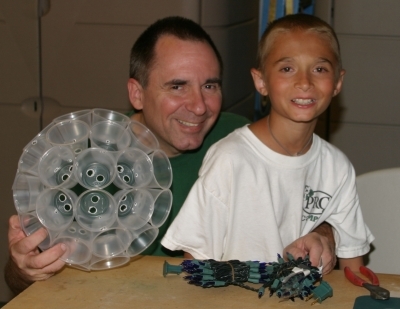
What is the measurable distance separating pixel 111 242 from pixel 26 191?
0.21 meters

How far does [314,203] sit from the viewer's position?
1789mm

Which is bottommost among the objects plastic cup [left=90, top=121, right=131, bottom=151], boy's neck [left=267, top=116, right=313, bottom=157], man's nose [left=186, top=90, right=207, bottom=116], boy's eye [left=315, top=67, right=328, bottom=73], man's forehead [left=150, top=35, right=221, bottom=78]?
boy's neck [left=267, top=116, right=313, bottom=157]

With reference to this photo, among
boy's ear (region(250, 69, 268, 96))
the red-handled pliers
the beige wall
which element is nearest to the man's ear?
boy's ear (region(250, 69, 268, 96))

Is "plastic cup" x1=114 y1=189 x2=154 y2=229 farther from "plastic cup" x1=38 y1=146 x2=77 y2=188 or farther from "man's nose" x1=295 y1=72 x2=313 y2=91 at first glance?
"man's nose" x1=295 y1=72 x2=313 y2=91

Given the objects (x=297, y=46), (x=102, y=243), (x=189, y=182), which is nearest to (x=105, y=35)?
(x=189, y=182)

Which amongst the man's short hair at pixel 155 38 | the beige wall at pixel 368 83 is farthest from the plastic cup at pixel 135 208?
the beige wall at pixel 368 83

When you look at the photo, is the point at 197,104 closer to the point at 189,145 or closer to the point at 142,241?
the point at 189,145

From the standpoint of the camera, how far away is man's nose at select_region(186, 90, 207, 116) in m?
2.01

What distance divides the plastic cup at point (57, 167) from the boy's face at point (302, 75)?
56 centimetres

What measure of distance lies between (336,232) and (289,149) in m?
0.27

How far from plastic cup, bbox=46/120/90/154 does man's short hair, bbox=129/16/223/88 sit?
671 millimetres

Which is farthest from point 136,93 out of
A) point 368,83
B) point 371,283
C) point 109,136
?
point 368,83

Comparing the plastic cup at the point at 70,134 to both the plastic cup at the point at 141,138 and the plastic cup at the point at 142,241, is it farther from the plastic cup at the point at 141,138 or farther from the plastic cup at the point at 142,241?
the plastic cup at the point at 142,241

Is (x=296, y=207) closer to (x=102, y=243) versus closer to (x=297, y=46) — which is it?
(x=297, y=46)
